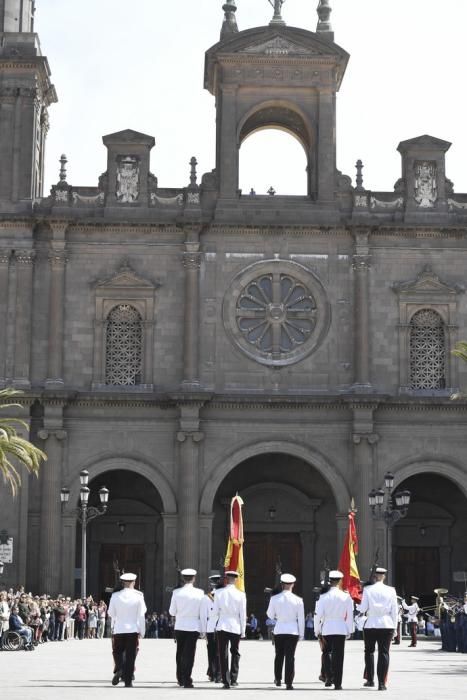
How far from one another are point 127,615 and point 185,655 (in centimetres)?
128

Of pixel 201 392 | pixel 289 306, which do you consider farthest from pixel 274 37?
pixel 201 392

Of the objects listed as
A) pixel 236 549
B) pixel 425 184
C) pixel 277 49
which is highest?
pixel 277 49

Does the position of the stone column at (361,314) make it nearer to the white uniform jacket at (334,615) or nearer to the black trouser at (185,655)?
the white uniform jacket at (334,615)

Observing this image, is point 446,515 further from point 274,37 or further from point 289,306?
point 274,37

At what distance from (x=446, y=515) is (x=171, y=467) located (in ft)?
37.1

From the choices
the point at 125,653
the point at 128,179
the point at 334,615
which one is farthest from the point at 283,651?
the point at 128,179

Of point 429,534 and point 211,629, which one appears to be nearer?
point 211,629

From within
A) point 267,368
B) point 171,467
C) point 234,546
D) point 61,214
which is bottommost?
point 234,546

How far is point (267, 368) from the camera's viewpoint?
52.3 m

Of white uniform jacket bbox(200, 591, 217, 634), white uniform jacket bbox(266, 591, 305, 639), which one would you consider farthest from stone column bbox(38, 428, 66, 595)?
white uniform jacket bbox(266, 591, 305, 639)

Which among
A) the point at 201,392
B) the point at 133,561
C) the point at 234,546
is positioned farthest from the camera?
the point at 133,561

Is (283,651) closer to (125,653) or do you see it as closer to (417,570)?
(125,653)

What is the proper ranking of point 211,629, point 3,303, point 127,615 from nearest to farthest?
point 127,615 < point 211,629 < point 3,303

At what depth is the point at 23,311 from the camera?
52031mm
